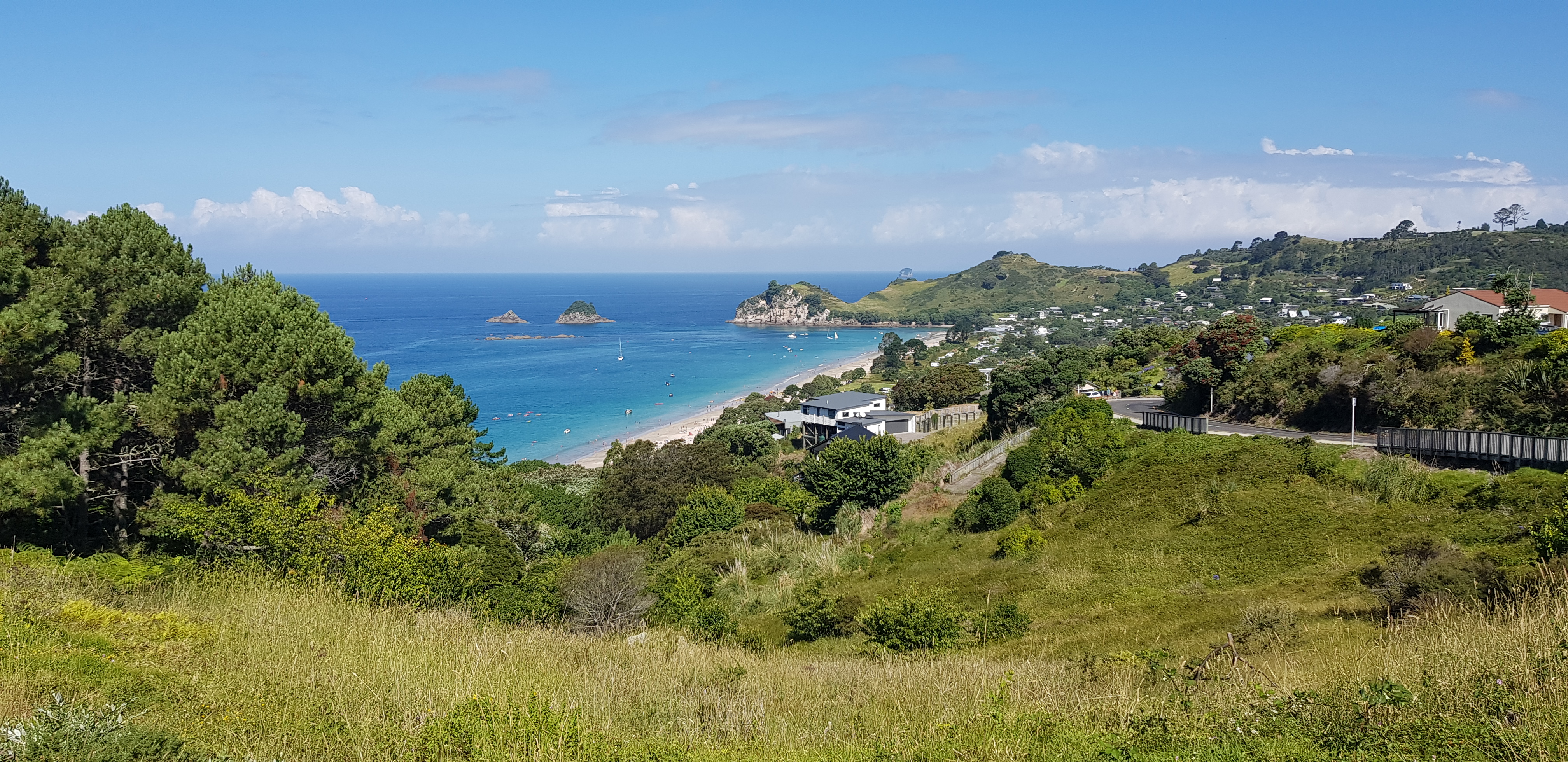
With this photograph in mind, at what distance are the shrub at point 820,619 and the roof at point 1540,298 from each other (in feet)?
94.8

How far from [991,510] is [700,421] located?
5338 centimetres

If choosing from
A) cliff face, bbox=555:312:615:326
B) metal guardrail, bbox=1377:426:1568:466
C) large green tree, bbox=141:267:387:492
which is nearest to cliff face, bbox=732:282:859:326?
cliff face, bbox=555:312:615:326

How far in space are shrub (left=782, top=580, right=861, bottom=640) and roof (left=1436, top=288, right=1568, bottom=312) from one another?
28901 mm

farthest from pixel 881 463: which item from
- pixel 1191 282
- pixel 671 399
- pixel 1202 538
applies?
pixel 1191 282

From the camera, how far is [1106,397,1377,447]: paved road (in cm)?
2277

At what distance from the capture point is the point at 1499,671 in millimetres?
5293

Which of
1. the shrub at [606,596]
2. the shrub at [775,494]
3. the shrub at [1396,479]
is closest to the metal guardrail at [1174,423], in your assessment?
the shrub at [1396,479]

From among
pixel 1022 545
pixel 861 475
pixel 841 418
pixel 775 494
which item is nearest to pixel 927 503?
pixel 861 475

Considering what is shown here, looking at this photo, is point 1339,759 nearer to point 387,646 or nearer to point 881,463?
point 387,646

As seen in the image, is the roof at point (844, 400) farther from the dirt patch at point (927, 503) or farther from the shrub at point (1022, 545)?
the shrub at point (1022, 545)

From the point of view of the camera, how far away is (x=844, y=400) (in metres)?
57.5

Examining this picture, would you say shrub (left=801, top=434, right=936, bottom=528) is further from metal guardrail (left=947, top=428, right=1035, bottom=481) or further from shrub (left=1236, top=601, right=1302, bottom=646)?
shrub (left=1236, top=601, right=1302, bottom=646)

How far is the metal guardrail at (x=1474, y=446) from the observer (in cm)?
1748

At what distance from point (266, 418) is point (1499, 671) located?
15761 mm
